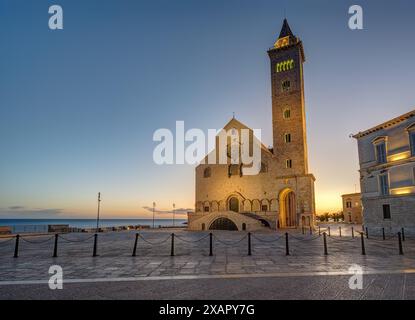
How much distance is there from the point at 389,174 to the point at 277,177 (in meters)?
17.2

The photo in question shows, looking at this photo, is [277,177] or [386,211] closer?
[386,211]

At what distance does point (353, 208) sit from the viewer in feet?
200

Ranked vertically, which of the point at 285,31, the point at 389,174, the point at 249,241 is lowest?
the point at 249,241

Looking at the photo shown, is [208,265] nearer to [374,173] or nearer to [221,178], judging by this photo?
[374,173]

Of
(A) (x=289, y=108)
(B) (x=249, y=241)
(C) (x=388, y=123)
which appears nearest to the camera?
(B) (x=249, y=241)

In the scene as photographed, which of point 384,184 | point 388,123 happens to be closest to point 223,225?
point 384,184

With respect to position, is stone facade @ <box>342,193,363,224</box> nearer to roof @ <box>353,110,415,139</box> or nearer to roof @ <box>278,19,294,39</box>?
roof @ <box>353,110,415,139</box>

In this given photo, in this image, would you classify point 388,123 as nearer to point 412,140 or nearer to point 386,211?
point 412,140

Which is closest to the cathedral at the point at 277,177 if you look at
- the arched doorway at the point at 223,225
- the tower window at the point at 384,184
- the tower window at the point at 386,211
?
the arched doorway at the point at 223,225

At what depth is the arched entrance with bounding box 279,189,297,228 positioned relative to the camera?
41.1 meters

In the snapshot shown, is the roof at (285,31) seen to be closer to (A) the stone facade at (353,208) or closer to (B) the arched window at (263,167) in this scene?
(B) the arched window at (263,167)

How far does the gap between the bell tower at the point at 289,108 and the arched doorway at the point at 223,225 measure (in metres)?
11.5

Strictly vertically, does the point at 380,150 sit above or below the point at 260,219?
above

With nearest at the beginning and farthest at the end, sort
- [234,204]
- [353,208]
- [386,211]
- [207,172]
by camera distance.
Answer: [386,211]
[234,204]
[207,172]
[353,208]
